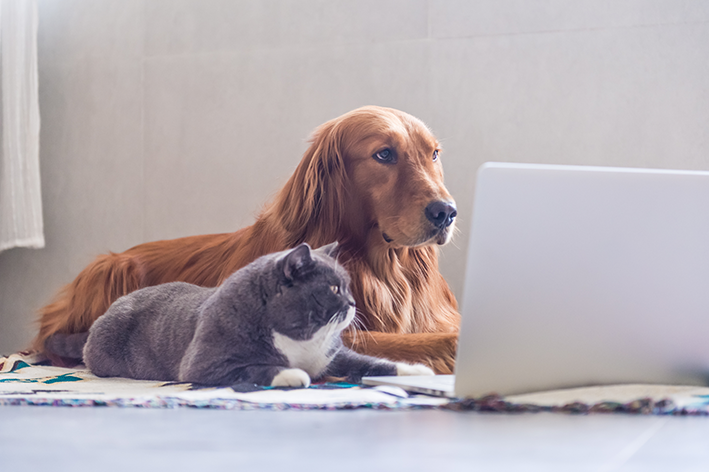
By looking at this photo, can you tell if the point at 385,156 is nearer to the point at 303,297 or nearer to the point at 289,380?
the point at 303,297

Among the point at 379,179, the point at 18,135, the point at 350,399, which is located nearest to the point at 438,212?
the point at 379,179

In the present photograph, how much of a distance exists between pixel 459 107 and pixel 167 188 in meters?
1.16

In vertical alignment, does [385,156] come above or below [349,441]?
above

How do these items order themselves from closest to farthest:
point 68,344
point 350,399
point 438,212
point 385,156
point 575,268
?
point 575,268, point 350,399, point 438,212, point 385,156, point 68,344

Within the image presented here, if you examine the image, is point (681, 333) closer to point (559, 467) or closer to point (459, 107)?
point (559, 467)

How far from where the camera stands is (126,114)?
2.60m

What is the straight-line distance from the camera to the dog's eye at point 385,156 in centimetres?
151

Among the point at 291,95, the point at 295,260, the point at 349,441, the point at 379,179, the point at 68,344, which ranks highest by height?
the point at 291,95

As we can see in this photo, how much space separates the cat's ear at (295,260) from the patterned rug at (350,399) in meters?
0.21

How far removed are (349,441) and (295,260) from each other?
529mm

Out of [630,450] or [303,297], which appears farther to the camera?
[303,297]

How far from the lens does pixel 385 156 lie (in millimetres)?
1515

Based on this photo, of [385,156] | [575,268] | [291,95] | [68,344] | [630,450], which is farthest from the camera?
[291,95]

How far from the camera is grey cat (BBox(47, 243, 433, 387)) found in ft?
3.78
